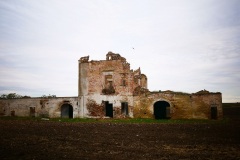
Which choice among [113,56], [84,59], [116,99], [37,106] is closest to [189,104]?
[116,99]

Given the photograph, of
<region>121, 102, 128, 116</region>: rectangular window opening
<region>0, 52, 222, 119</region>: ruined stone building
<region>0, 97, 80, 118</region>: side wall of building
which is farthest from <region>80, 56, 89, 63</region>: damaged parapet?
<region>121, 102, 128, 116</region>: rectangular window opening

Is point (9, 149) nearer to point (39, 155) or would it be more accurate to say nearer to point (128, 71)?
point (39, 155)

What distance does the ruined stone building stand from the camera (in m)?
26.7

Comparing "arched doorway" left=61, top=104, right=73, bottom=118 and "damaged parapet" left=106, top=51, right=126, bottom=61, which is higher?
"damaged parapet" left=106, top=51, right=126, bottom=61

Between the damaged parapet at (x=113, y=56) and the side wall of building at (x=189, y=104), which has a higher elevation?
the damaged parapet at (x=113, y=56)

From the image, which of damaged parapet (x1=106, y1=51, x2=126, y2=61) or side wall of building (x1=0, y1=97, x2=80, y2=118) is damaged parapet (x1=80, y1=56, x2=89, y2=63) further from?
side wall of building (x1=0, y1=97, x2=80, y2=118)

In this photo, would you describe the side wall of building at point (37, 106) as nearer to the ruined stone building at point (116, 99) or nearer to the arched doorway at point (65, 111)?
the ruined stone building at point (116, 99)

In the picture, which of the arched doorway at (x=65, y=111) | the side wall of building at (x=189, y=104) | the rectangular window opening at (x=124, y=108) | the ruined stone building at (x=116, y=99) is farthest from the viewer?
the arched doorway at (x=65, y=111)

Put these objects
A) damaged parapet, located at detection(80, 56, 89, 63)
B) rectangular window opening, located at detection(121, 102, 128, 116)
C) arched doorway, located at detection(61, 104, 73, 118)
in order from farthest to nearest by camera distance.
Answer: arched doorway, located at detection(61, 104, 73, 118)
damaged parapet, located at detection(80, 56, 89, 63)
rectangular window opening, located at detection(121, 102, 128, 116)

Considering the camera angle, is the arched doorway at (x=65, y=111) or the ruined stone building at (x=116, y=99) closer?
the ruined stone building at (x=116, y=99)

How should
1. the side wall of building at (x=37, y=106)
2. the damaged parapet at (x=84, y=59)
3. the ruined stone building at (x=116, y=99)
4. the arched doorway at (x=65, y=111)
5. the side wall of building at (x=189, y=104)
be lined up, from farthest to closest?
the arched doorway at (x=65, y=111) → the side wall of building at (x=37, y=106) → the damaged parapet at (x=84, y=59) → the ruined stone building at (x=116, y=99) → the side wall of building at (x=189, y=104)

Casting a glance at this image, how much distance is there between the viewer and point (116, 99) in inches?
1152

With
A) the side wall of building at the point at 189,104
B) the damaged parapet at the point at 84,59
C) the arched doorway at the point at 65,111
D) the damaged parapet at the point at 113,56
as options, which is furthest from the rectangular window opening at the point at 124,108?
the arched doorway at the point at 65,111

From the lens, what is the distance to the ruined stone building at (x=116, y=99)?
26688 millimetres
